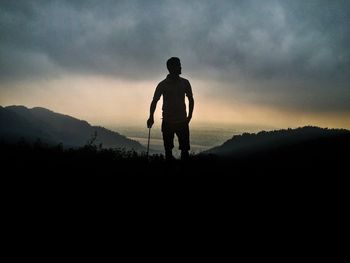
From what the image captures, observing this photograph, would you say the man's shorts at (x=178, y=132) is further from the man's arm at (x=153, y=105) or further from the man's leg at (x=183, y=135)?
the man's arm at (x=153, y=105)

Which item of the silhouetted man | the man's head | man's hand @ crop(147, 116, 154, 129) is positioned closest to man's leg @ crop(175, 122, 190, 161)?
the silhouetted man

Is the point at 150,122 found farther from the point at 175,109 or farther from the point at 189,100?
the point at 189,100

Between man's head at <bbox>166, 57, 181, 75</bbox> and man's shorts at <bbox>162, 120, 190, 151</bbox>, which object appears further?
man's shorts at <bbox>162, 120, 190, 151</bbox>

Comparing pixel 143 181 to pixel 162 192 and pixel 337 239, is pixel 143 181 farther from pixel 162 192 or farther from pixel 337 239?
pixel 337 239

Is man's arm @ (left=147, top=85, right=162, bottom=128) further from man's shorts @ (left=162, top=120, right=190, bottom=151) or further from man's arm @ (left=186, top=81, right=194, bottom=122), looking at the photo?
man's arm @ (left=186, top=81, right=194, bottom=122)

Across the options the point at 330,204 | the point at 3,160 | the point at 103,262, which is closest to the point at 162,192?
the point at 103,262

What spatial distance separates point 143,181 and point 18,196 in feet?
8.00

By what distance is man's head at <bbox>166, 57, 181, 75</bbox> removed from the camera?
863cm

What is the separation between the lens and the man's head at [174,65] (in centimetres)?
863

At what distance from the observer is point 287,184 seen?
7156 mm

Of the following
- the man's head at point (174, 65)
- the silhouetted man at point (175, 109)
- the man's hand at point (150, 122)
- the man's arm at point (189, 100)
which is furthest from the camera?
the man's hand at point (150, 122)

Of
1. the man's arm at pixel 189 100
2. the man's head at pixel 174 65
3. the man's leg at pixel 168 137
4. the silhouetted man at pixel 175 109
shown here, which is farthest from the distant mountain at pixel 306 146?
the man's head at pixel 174 65

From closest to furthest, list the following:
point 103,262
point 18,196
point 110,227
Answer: point 103,262 → point 110,227 → point 18,196

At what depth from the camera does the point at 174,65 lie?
8656 millimetres
